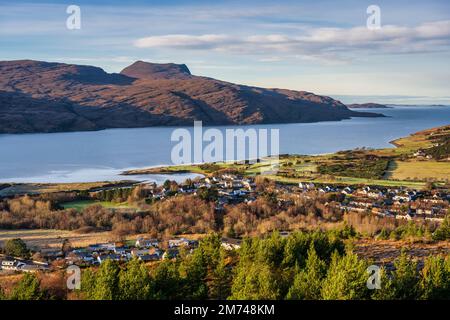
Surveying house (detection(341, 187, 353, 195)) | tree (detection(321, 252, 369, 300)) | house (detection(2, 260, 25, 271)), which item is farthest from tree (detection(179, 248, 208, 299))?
house (detection(341, 187, 353, 195))

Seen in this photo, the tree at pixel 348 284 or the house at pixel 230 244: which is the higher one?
the tree at pixel 348 284

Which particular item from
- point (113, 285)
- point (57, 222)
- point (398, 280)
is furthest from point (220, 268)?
point (57, 222)

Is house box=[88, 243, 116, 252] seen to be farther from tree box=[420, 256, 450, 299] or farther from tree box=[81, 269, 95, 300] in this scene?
tree box=[420, 256, 450, 299]

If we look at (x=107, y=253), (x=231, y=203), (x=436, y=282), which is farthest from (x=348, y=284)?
(x=231, y=203)

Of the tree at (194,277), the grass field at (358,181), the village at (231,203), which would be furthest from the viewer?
the grass field at (358,181)

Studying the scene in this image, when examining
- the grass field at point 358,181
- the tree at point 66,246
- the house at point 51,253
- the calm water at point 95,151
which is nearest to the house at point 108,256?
the house at point 51,253

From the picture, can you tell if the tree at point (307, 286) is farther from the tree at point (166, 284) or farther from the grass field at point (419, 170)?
the grass field at point (419, 170)

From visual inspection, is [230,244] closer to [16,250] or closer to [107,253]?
[107,253]
